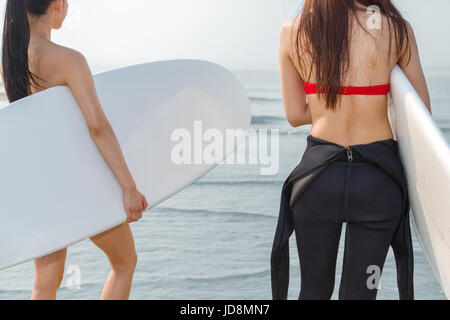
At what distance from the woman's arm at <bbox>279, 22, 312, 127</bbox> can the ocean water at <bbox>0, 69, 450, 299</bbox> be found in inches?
78.9

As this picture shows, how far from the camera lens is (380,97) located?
5.37 ft

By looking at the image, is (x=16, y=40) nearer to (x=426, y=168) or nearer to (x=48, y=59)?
(x=48, y=59)

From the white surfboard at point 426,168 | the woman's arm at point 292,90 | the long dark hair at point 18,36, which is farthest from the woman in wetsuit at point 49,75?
the white surfboard at point 426,168

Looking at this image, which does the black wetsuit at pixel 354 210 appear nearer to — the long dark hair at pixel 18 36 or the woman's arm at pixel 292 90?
the woman's arm at pixel 292 90

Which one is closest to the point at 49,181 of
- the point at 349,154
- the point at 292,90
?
the point at 292,90

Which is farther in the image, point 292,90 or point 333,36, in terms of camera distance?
point 292,90

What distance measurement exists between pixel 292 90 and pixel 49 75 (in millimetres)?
803

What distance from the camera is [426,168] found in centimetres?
162

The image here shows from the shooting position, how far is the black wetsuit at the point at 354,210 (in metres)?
1.61

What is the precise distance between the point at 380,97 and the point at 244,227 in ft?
12.6

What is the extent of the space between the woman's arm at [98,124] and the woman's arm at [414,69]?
99 centimetres
